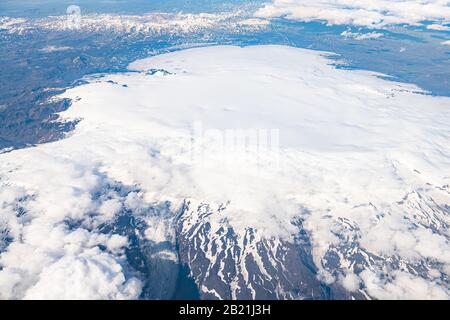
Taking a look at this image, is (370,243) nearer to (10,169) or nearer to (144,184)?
(144,184)

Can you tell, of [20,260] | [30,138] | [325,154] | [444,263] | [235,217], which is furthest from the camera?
[30,138]

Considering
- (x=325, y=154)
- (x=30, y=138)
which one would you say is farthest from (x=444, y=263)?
(x=30, y=138)

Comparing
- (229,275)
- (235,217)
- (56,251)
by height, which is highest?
Answer: (56,251)

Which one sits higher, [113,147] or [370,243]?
[113,147]

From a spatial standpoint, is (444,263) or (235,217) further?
(235,217)

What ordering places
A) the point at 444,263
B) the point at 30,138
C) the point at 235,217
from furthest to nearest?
the point at 30,138 < the point at 235,217 < the point at 444,263

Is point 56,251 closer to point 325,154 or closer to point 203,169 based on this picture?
point 203,169

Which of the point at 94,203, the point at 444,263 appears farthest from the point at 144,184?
the point at 444,263
